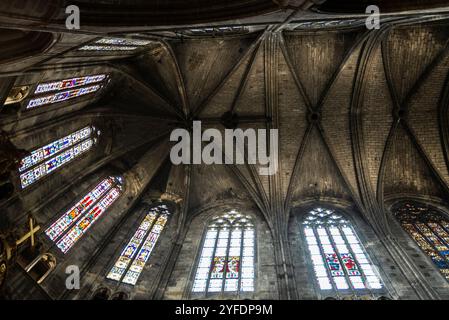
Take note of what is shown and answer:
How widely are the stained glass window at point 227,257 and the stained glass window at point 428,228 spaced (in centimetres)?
538

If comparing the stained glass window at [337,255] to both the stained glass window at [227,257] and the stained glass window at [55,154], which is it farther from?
the stained glass window at [55,154]

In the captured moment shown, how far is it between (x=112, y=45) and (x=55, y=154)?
12.8 feet

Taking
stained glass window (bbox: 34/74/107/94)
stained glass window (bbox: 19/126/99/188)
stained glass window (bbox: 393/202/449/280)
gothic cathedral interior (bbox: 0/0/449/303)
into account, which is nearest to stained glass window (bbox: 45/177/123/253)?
gothic cathedral interior (bbox: 0/0/449/303)

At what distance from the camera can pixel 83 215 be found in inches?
437

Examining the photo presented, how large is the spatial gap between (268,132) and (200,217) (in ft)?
15.7

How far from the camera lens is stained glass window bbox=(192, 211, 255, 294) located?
9812mm

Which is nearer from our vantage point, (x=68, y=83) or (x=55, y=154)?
(x=68, y=83)

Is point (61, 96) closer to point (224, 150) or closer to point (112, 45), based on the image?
point (112, 45)

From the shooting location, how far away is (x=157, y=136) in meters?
15.2

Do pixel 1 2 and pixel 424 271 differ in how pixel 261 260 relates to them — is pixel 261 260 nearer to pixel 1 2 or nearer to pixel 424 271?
pixel 424 271

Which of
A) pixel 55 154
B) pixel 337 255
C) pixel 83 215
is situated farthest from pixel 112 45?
pixel 337 255

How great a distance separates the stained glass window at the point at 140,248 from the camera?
1023cm

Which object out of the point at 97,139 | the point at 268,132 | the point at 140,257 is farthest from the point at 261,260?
the point at 97,139

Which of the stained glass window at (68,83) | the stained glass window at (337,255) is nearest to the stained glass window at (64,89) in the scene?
the stained glass window at (68,83)
